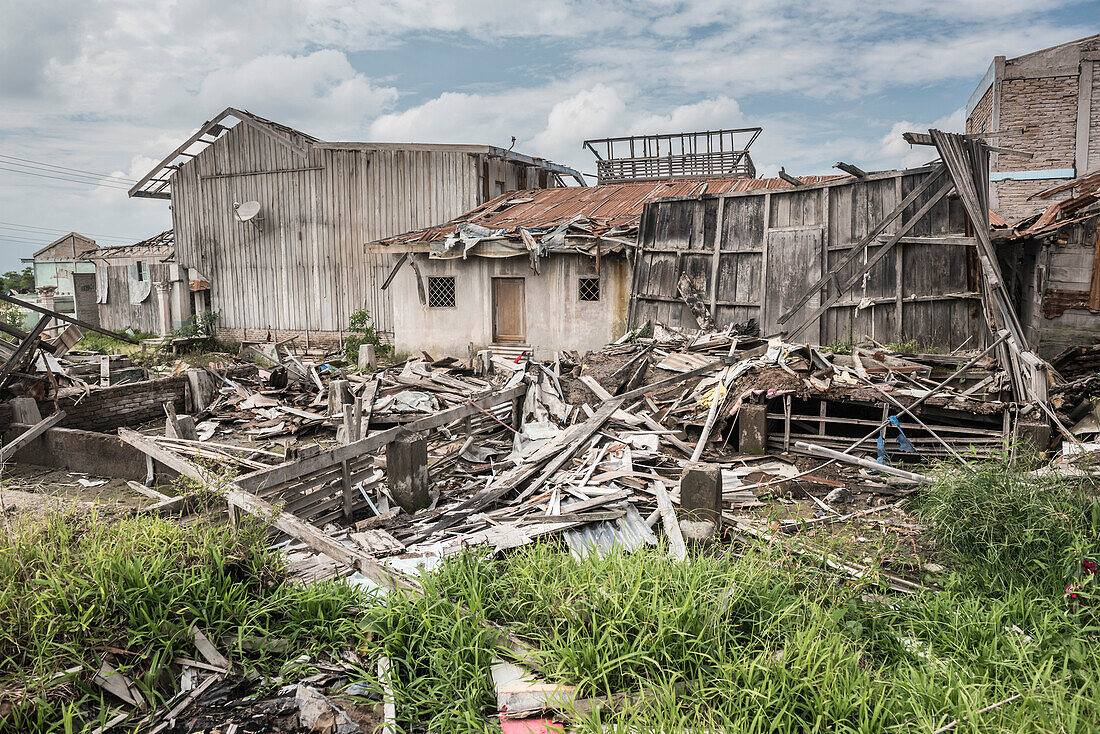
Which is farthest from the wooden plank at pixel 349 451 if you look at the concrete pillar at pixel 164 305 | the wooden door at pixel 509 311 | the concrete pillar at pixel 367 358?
the concrete pillar at pixel 164 305

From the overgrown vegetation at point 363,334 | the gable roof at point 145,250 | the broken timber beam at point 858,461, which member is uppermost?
the gable roof at point 145,250

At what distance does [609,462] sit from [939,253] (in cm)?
629

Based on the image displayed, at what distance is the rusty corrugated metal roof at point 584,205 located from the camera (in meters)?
15.3

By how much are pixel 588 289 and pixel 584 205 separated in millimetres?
3136

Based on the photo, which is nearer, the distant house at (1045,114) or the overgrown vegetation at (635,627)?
the overgrown vegetation at (635,627)

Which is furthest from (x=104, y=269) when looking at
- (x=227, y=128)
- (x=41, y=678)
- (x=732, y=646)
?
(x=732, y=646)

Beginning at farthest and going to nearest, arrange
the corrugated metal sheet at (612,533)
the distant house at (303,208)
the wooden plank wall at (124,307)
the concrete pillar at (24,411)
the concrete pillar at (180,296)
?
the wooden plank wall at (124,307)
the concrete pillar at (180,296)
the distant house at (303,208)
the concrete pillar at (24,411)
the corrugated metal sheet at (612,533)

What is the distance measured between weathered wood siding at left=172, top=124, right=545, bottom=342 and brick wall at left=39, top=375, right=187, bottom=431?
7087 millimetres

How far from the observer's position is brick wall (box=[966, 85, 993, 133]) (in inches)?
639

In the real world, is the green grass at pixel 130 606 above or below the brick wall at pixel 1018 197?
below

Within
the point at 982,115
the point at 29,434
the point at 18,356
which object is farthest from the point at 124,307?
the point at 982,115

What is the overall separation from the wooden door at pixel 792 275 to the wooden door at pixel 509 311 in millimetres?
Result: 5961

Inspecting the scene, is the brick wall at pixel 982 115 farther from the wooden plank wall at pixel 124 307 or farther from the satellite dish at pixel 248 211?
the wooden plank wall at pixel 124 307

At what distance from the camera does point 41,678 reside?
11.0ft
